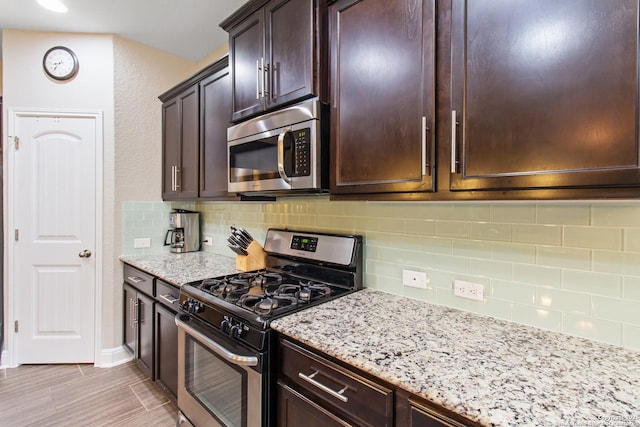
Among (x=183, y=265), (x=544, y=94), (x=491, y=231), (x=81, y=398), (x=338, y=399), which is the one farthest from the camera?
(x=183, y=265)

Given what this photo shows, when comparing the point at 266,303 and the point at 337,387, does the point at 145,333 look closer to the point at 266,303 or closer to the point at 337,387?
the point at 266,303

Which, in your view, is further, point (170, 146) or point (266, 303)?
point (170, 146)

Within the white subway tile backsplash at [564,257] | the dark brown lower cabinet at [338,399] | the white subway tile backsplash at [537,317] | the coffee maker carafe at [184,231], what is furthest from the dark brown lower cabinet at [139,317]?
the white subway tile backsplash at [564,257]

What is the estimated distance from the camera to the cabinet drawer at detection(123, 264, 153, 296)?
7.52ft

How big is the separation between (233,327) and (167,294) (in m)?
0.93

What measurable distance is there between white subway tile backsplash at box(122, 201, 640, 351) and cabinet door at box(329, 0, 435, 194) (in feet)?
1.17

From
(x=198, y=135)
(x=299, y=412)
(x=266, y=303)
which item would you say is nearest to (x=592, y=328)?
(x=299, y=412)

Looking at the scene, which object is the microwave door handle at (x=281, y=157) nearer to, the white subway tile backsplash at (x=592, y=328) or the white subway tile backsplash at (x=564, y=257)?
the white subway tile backsplash at (x=564, y=257)

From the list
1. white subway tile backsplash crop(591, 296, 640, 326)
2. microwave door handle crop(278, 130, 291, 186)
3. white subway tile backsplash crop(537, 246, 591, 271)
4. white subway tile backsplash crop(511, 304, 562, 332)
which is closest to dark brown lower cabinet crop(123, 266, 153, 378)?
microwave door handle crop(278, 130, 291, 186)

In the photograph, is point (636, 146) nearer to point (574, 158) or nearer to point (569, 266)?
point (574, 158)

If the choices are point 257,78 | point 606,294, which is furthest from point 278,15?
point 606,294

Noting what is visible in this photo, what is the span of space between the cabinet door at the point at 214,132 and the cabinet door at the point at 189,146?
0.23ft

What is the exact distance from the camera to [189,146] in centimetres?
259

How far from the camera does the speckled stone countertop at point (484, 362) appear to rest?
0.73 m
